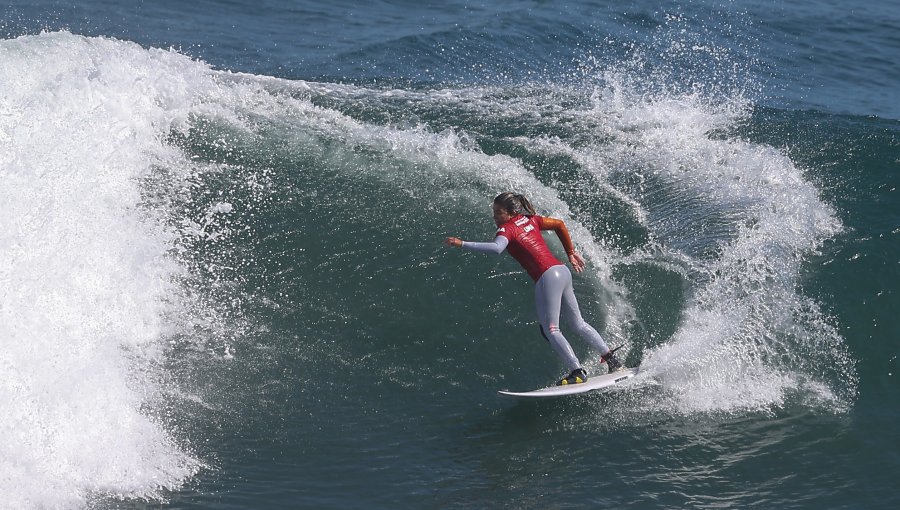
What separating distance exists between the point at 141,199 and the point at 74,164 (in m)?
0.91

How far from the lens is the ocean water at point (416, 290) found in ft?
25.2

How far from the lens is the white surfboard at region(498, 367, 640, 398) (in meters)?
8.66

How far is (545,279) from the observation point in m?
9.08

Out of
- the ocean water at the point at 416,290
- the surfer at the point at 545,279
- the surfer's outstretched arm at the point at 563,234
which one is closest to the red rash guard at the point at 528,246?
the surfer at the point at 545,279

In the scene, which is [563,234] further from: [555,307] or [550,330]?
[550,330]

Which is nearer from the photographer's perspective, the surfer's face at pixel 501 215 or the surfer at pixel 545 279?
the surfer at pixel 545 279

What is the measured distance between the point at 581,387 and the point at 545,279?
106cm

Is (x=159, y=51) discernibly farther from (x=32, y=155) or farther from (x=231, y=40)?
(x=231, y=40)

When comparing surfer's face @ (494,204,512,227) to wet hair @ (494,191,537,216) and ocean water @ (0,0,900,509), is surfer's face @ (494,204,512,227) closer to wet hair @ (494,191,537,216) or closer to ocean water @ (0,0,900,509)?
wet hair @ (494,191,537,216)

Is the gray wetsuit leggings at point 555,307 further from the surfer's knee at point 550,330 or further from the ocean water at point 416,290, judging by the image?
the ocean water at point 416,290

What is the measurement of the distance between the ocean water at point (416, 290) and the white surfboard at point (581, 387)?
0.19 meters

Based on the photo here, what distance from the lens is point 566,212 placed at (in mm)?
12086

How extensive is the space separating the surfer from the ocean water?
410 mm

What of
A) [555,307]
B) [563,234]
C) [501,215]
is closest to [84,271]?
[501,215]
